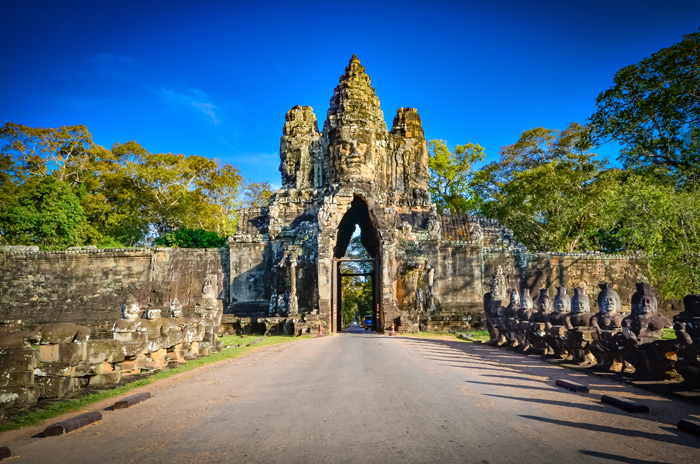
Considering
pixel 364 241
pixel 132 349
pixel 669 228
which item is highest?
pixel 364 241

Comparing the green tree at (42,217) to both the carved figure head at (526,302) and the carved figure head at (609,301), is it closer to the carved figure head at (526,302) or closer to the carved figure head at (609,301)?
the carved figure head at (526,302)

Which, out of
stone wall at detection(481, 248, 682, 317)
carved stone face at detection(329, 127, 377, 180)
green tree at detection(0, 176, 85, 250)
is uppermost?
carved stone face at detection(329, 127, 377, 180)

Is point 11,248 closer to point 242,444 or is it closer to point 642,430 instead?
point 242,444

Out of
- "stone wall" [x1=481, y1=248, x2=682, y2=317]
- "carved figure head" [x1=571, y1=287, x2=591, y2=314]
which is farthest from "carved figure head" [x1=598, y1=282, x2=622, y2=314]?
"stone wall" [x1=481, y1=248, x2=682, y2=317]

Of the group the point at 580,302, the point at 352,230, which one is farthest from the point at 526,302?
the point at 352,230

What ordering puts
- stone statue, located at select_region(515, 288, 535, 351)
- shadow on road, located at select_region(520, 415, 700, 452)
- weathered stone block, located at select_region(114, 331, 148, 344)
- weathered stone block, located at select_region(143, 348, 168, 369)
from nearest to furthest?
shadow on road, located at select_region(520, 415, 700, 452) → weathered stone block, located at select_region(114, 331, 148, 344) → weathered stone block, located at select_region(143, 348, 168, 369) → stone statue, located at select_region(515, 288, 535, 351)

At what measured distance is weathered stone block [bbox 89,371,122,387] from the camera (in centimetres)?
712

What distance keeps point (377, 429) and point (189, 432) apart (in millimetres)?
1896

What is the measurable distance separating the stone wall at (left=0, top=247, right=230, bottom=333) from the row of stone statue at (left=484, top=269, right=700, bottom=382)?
1799cm

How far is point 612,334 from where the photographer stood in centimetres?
739

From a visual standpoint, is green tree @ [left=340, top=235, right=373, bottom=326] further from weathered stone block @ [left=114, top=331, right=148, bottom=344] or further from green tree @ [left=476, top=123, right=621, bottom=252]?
weathered stone block @ [left=114, top=331, right=148, bottom=344]

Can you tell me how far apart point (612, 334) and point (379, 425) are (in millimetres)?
5161

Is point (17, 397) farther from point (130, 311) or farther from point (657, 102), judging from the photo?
point (657, 102)

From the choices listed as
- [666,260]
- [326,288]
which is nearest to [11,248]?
[326,288]
